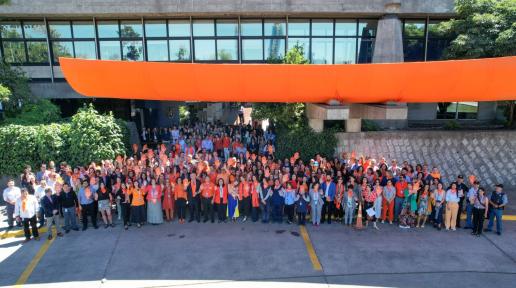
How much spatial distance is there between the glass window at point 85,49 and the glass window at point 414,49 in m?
16.5

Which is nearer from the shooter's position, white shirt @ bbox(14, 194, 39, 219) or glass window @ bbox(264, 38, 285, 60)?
white shirt @ bbox(14, 194, 39, 219)

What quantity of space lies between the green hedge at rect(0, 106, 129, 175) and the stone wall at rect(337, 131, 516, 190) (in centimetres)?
890

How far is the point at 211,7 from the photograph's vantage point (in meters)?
17.1

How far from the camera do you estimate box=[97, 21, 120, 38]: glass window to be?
60.8ft

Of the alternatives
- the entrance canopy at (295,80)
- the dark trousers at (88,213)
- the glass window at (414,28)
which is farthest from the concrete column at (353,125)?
the dark trousers at (88,213)

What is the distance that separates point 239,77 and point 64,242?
6394 mm

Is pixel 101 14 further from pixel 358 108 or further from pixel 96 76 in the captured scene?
pixel 358 108

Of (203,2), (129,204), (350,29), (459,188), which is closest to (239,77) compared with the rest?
(129,204)

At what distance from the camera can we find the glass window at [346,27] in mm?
18484

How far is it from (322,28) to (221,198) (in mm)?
12268

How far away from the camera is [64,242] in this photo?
897 centimetres

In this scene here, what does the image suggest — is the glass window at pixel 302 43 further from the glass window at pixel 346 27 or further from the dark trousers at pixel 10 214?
the dark trousers at pixel 10 214

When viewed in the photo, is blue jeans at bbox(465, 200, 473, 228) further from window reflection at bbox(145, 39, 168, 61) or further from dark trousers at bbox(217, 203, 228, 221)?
window reflection at bbox(145, 39, 168, 61)

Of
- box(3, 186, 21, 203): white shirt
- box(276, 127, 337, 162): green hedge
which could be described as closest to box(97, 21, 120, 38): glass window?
box(276, 127, 337, 162): green hedge
